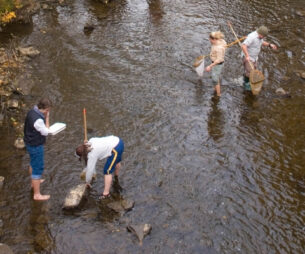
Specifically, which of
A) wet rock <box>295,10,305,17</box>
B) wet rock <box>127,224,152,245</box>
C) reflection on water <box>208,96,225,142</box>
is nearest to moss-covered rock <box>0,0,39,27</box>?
reflection on water <box>208,96,225,142</box>

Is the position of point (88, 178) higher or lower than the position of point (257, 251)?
higher

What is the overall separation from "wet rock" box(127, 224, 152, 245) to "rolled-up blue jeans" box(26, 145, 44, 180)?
79.9 inches

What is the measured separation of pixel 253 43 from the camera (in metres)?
10.0

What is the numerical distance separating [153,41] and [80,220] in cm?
826

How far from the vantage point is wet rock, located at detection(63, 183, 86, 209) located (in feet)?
22.5

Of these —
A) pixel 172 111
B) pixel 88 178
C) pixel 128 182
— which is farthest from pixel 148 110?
pixel 88 178

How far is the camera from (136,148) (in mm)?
8570

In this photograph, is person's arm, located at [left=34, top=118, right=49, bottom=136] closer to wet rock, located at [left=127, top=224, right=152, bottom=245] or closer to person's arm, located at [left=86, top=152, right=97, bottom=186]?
person's arm, located at [left=86, top=152, right=97, bottom=186]

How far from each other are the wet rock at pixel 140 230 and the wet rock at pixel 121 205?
447 mm

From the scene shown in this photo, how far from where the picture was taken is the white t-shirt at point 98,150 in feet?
21.8

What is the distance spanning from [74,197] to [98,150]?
108cm

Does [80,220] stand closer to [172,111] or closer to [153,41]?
[172,111]

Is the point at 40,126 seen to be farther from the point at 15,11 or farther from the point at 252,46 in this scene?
the point at 15,11

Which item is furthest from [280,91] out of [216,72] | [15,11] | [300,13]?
[15,11]
